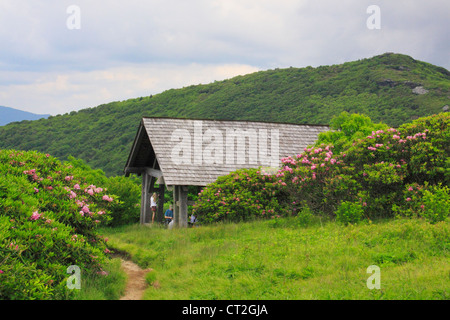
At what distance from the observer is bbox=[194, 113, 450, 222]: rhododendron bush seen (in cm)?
1214

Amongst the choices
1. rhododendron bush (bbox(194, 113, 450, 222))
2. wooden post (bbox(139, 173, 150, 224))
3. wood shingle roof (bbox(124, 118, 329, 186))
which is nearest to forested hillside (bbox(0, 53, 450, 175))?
wooden post (bbox(139, 173, 150, 224))

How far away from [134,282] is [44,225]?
2622mm

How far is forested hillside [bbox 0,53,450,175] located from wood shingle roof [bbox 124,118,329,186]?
35.6 meters

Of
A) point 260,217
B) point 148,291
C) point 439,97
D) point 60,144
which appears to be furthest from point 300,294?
point 60,144

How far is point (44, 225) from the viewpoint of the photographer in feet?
26.2

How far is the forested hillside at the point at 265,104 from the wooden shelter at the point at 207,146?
35.4 meters

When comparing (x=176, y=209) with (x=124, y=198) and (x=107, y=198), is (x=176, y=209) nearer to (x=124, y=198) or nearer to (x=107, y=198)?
(x=124, y=198)

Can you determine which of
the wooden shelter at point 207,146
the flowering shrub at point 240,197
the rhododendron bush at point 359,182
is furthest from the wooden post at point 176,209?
the rhododendron bush at point 359,182

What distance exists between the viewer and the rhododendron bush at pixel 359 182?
12.1 m

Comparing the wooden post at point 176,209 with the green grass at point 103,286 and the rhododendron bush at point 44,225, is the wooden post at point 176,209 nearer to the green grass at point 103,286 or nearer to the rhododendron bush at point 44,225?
the rhododendron bush at point 44,225

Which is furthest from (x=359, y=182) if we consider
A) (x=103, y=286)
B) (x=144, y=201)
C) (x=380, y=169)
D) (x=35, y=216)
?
(x=144, y=201)

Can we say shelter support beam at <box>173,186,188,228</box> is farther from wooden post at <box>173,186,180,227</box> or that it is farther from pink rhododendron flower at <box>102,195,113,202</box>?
pink rhododendron flower at <box>102,195,113,202</box>
